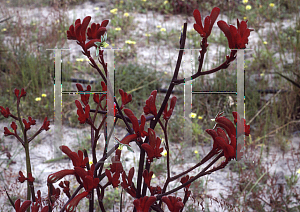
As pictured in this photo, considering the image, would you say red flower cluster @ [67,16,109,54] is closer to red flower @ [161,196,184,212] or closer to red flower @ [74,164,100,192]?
red flower @ [74,164,100,192]

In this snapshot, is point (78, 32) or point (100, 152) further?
point (100, 152)

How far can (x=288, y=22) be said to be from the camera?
3.40 m

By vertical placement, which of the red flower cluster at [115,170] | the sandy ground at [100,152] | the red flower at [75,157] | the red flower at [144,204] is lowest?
the sandy ground at [100,152]

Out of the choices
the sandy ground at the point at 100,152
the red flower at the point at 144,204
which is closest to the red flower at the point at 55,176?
the red flower at the point at 144,204

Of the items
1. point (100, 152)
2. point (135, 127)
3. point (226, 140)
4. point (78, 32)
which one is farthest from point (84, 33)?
point (100, 152)

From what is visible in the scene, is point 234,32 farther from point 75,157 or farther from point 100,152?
point 100,152

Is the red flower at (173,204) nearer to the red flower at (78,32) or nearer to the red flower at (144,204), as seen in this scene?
the red flower at (144,204)

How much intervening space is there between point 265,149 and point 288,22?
2025 millimetres

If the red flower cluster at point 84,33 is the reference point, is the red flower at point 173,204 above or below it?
below

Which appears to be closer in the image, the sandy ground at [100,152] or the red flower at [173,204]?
the red flower at [173,204]

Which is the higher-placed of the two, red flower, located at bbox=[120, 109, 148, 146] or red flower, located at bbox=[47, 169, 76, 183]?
red flower, located at bbox=[120, 109, 148, 146]

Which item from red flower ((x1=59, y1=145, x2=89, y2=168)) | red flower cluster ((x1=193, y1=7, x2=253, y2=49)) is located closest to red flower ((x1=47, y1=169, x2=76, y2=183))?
red flower ((x1=59, y1=145, x2=89, y2=168))

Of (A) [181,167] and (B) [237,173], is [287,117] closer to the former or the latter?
(B) [237,173]

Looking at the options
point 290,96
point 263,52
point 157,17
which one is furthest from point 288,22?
point 290,96
